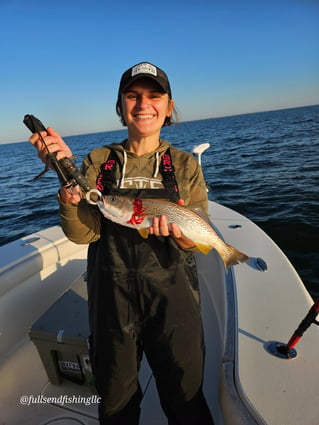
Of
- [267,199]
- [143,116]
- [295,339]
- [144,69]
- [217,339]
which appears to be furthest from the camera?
[267,199]

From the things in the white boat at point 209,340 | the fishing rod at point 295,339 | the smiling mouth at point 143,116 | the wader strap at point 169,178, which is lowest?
the white boat at point 209,340

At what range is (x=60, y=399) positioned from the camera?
3.30 meters

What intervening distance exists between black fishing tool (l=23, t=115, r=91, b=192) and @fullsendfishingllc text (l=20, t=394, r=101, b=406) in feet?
9.64

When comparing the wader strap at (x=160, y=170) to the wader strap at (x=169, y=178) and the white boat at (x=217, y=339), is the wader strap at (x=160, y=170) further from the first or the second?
the white boat at (x=217, y=339)

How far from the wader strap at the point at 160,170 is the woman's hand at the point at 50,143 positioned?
45 centimetres

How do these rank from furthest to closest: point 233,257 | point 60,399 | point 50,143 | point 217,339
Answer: point 217,339, point 60,399, point 233,257, point 50,143

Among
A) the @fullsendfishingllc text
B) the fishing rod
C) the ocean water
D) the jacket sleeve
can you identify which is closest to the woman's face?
the jacket sleeve

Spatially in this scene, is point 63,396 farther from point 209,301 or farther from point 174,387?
point 209,301

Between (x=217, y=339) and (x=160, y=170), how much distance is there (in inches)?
105

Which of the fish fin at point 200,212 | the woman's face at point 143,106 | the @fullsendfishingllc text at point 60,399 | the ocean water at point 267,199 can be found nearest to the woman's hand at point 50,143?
the woman's face at point 143,106

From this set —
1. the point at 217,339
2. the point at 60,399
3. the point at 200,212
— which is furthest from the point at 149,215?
the point at 60,399

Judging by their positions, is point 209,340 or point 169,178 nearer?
point 169,178

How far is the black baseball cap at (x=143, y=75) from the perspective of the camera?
2166mm

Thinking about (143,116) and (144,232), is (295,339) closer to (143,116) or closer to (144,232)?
(144,232)
